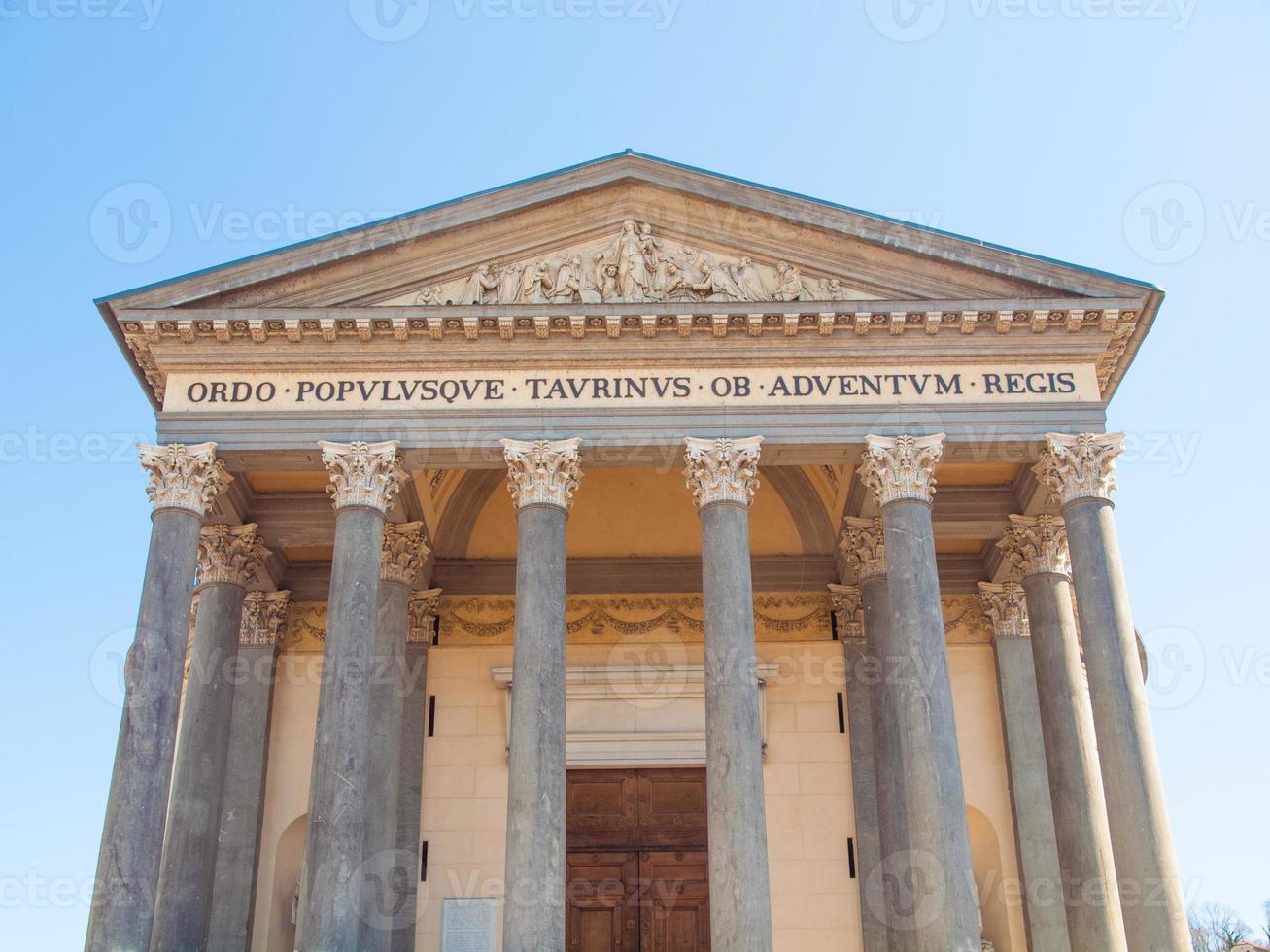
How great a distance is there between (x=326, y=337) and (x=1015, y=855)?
1579 centimetres

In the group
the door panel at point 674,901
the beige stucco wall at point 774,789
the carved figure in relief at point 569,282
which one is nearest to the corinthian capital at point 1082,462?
the beige stucco wall at point 774,789

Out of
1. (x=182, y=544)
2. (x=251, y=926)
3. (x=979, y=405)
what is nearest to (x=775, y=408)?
(x=979, y=405)

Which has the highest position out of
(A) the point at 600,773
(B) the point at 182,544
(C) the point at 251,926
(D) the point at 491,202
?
(D) the point at 491,202

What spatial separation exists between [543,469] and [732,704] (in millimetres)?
4913

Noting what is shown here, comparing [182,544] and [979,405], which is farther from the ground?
[979,405]

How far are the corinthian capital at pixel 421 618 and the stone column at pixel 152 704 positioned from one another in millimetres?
5528

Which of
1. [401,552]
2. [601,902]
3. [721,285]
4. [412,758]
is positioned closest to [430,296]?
[401,552]

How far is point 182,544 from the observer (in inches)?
815

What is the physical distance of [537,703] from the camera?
63.8ft

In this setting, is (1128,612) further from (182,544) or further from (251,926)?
(251,926)

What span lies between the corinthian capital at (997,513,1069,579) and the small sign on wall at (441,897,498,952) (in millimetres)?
11714

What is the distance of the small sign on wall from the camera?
23859 mm

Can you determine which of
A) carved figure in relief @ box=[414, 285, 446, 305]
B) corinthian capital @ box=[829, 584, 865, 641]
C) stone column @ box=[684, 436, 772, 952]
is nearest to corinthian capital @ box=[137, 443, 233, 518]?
carved figure in relief @ box=[414, 285, 446, 305]

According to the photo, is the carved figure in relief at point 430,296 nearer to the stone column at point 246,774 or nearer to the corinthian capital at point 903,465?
the stone column at point 246,774
